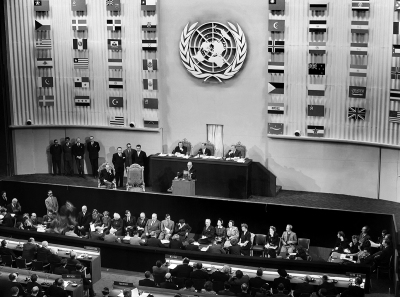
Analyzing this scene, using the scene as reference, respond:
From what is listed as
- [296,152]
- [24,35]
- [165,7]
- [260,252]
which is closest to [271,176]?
[296,152]

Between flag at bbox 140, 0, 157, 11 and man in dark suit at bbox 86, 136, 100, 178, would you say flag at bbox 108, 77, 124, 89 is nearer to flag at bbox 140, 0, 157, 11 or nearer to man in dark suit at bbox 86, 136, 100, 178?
man in dark suit at bbox 86, 136, 100, 178

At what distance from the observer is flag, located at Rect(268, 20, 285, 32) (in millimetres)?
24250

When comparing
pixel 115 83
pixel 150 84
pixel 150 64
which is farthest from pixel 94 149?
pixel 150 64

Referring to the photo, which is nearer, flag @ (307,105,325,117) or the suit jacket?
flag @ (307,105,325,117)

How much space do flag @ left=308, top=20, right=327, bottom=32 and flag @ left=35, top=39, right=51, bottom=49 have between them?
10235mm

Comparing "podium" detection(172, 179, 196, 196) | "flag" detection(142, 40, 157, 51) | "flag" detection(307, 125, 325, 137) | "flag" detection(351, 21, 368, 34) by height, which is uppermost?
"flag" detection(351, 21, 368, 34)

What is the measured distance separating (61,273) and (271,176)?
30.7 feet

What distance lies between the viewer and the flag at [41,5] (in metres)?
26.7

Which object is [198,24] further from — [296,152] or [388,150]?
[388,150]

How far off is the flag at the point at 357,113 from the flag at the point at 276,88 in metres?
2.53

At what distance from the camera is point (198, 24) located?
2533 centimetres

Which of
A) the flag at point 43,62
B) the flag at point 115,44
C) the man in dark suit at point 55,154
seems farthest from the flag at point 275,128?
the flag at point 43,62

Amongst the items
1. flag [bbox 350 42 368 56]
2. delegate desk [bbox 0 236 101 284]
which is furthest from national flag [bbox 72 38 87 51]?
flag [bbox 350 42 368 56]

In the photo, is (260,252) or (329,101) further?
(329,101)
